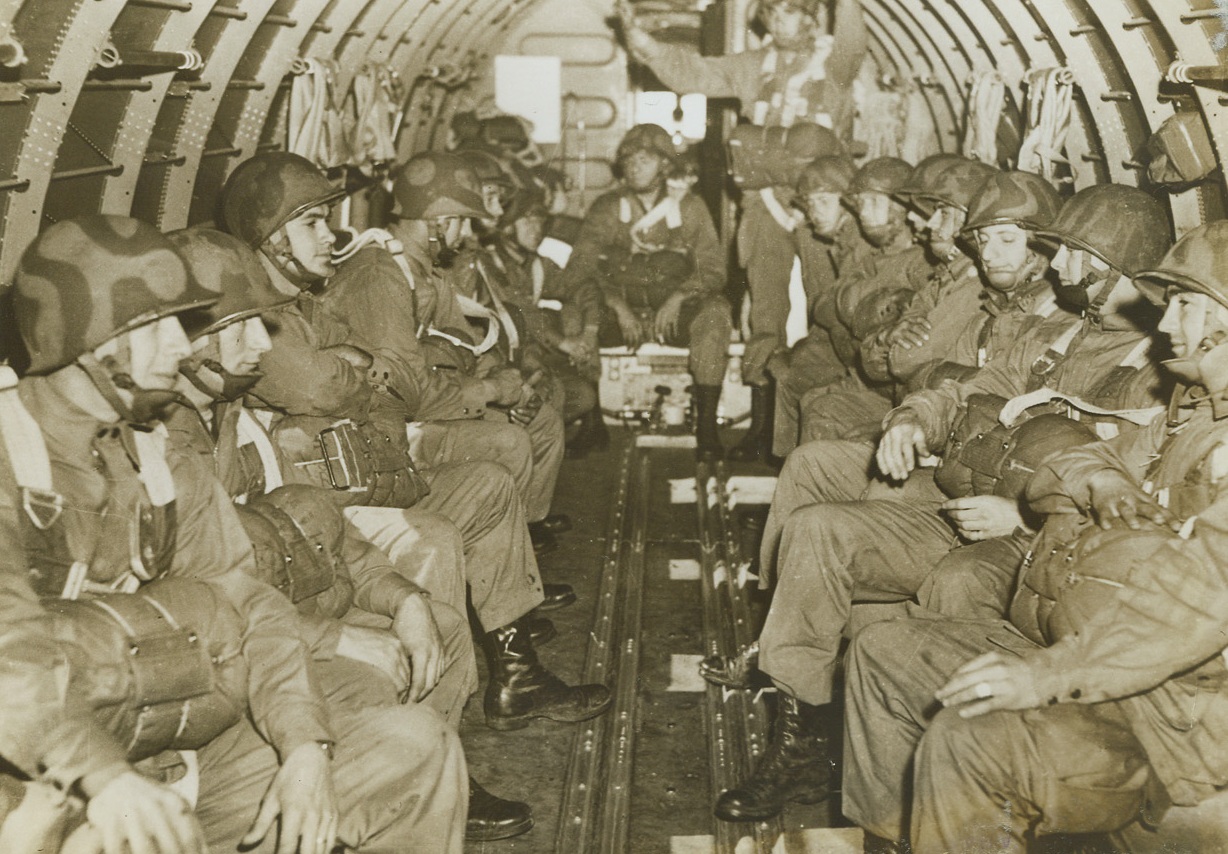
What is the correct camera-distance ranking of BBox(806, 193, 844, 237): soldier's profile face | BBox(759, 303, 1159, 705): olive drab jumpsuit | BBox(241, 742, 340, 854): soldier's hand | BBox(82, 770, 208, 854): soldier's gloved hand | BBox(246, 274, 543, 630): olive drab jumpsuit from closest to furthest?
BBox(82, 770, 208, 854): soldier's gloved hand
BBox(241, 742, 340, 854): soldier's hand
BBox(759, 303, 1159, 705): olive drab jumpsuit
BBox(246, 274, 543, 630): olive drab jumpsuit
BBox(806, 193, 844, 237): soldier's profile face

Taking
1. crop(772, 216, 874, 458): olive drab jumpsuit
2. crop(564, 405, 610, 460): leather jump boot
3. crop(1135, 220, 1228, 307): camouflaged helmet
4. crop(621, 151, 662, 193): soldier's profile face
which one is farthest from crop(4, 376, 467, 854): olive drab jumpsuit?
crop(621, 151, 662, 193): soldier's profile face

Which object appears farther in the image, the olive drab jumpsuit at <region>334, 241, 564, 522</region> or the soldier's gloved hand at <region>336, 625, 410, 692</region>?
the olive drab jumpsuit at <region>334, 241, 564, 522</region>

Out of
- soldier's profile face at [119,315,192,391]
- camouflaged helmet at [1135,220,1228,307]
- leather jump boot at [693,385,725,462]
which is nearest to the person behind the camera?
soldier's profile face at [119,315,192,391]

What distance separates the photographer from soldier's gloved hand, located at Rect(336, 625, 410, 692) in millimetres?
2898

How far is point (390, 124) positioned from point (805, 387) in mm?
3401

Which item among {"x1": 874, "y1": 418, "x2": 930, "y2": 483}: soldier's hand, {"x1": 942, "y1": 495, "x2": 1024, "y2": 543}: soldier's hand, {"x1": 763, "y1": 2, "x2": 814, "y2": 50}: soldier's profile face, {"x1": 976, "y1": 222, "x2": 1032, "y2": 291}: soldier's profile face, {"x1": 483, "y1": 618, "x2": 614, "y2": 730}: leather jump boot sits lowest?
{"x1": 483, "y1": 618, "x2": 614, "y2": 730}: leather jump boot

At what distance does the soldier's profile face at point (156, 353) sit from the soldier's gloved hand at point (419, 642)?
92cm

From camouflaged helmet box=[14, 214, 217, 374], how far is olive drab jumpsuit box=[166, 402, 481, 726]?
0.44 meters

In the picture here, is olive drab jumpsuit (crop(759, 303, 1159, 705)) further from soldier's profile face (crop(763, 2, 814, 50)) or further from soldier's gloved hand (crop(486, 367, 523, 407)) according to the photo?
soldier's profile face (crop(763, 2, 814, 50))

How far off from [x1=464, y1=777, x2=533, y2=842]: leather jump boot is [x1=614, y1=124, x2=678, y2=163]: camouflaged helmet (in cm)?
591

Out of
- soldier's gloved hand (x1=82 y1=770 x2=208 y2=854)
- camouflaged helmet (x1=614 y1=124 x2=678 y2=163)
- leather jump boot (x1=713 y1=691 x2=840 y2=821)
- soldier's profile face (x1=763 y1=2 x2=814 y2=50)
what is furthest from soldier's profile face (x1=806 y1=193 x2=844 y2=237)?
soldier's gloved hand (x1=82 y1=770 x2=208 y2=854)

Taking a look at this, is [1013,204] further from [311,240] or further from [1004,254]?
[311,240]

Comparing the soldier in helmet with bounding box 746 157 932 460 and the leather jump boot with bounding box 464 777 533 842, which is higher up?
the soldier in helmet with bounding box 746 157 932 460

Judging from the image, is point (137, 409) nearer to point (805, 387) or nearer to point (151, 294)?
point (151, 294)
